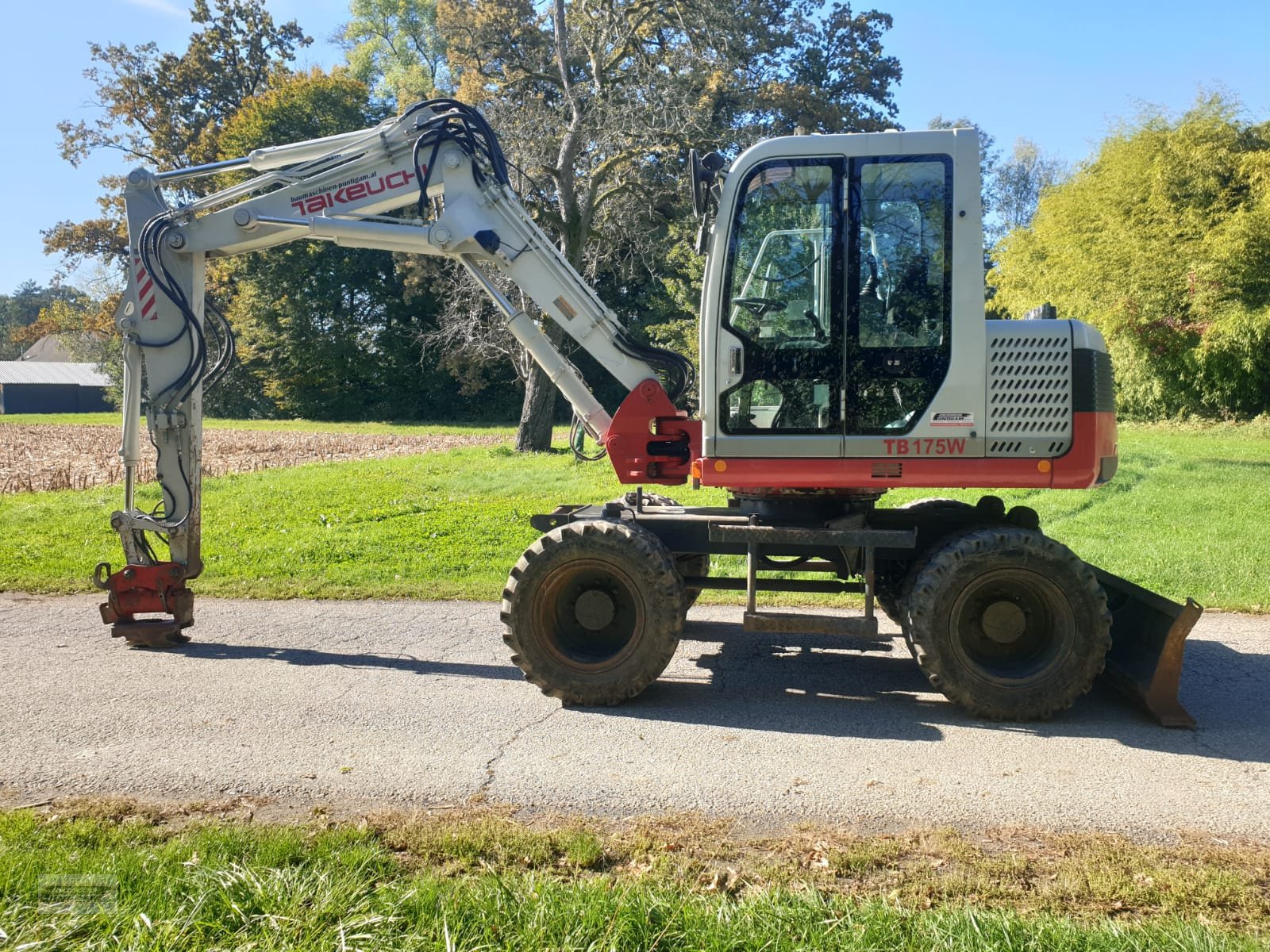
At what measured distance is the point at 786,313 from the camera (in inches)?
229

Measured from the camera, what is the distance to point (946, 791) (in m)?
4.64

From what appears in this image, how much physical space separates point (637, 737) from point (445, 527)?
680cm

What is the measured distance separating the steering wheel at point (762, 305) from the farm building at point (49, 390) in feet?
226

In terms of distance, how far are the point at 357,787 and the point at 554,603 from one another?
71.5 inches

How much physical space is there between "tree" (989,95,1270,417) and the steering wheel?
24481 millimetres

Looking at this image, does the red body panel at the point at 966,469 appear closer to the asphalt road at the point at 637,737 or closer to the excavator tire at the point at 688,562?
the excavator tire at the point at 688,562

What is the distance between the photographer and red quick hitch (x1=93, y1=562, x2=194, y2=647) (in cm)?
721

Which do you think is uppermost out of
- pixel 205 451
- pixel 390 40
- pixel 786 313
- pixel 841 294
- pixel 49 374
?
pixel 390 40

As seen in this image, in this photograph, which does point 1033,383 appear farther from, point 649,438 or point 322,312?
point 322,312

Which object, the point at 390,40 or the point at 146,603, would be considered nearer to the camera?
the point at 146,603

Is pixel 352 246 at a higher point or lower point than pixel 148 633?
higher

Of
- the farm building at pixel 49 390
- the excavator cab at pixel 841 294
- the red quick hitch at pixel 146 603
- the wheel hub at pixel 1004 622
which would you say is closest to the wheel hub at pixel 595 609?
the excavator cab at pixel 841 294

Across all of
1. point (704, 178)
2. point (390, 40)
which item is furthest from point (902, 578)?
point (390, 40)

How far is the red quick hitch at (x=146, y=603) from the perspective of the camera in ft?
23.6
